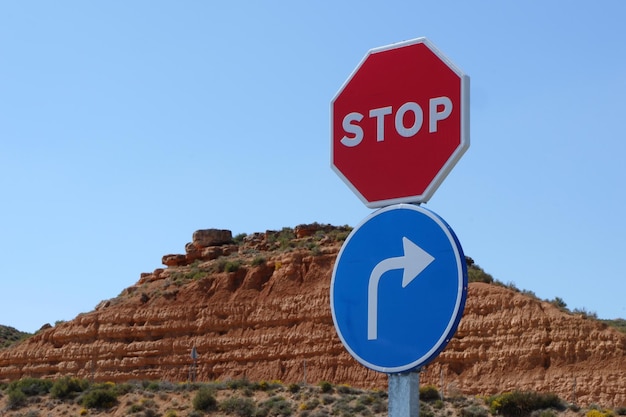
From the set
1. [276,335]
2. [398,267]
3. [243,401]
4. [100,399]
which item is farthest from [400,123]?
[276,335]

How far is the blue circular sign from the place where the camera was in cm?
371

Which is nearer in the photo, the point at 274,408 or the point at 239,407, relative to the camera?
the point at 274,408

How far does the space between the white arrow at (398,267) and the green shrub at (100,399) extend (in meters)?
33.5

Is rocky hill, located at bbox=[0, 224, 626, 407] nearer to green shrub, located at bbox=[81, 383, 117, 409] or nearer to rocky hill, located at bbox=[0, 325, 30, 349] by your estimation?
green shrub, located at bbox=[81, 383, 117, 409]

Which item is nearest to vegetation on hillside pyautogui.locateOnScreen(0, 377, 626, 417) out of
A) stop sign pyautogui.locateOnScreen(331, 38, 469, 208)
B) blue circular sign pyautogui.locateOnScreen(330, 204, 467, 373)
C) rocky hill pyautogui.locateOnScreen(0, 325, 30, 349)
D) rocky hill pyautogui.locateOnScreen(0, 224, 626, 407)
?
→ rocky hill pyautogui.locateOnScreen(0, 224, 626, 407)

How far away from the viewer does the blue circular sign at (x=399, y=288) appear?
3713 millimetres

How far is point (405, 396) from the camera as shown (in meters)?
3.62

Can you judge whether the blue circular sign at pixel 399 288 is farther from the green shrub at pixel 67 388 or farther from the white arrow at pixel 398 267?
the green shrub at pixel 67 388

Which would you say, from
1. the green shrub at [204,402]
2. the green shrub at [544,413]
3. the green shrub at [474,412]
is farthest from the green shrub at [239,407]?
the green shrub at [544,413]

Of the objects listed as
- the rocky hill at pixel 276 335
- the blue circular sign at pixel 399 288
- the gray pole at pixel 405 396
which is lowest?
the gray pole at pixel 405 396

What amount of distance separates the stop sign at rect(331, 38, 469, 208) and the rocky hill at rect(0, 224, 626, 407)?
32.1 metres

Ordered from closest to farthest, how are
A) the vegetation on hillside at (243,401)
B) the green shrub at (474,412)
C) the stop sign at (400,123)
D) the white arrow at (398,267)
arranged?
the white arrow at (398,267), the stop sign at (400,123), the green shrub at (474,412), the vegetation on hillside at (243,401)

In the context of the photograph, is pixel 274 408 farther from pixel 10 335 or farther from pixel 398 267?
pixel 10 335

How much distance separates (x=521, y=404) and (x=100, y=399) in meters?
14.4
